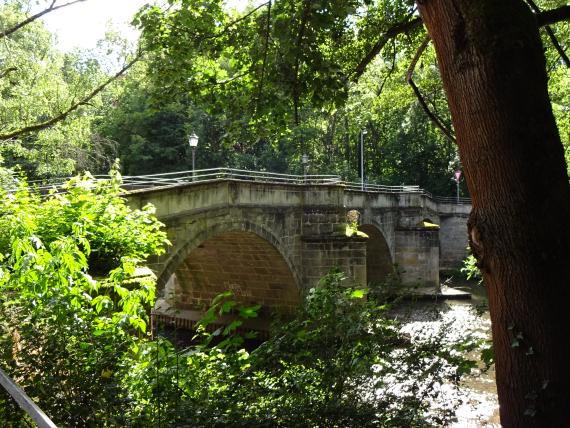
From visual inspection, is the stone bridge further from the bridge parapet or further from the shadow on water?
the shadow on water

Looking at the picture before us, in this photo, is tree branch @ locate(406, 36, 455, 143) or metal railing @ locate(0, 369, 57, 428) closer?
metal railing @ locate(0, 369, 57, 428)

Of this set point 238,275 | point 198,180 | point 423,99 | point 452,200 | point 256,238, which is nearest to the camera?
point 423,99

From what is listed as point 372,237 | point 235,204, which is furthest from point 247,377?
point 372,237

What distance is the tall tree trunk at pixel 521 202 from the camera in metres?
2.29

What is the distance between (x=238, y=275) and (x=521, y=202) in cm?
1651

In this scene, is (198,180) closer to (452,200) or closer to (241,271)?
(241,271)

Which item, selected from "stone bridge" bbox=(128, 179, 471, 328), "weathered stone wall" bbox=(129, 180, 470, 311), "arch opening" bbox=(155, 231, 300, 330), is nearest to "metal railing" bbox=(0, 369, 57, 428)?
"stone bridge" bbox=(128, 179, 471, 328)

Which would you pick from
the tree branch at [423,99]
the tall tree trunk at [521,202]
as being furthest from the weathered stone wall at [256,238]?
the tall tree trunk at [521,202]

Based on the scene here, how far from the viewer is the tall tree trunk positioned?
229 centimetres

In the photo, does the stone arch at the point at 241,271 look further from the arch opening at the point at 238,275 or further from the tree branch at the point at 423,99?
the tree branch at the point at 423,99

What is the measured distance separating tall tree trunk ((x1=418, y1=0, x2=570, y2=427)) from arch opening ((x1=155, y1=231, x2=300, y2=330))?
12933mm

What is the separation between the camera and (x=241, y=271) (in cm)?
1825

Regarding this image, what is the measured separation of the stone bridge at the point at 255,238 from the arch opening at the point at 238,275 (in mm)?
31

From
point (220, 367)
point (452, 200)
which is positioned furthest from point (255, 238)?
point (452, 200)
